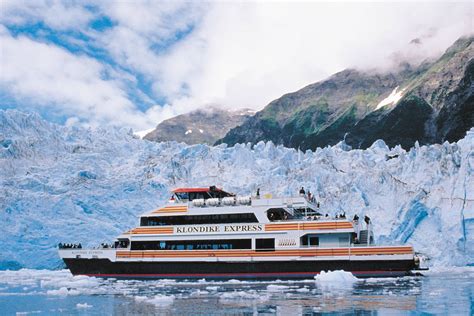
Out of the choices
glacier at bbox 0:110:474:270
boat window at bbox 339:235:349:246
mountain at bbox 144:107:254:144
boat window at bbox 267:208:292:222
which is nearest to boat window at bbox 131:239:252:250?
boat window at bbox 267:208:292:222

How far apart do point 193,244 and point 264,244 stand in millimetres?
4181

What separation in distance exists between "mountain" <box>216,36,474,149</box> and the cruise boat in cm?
5905

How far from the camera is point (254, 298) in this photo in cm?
1952

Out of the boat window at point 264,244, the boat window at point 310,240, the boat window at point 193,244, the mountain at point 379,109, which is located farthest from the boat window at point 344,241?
the mountain at point 379,109

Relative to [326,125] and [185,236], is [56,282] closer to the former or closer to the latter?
[185,236]

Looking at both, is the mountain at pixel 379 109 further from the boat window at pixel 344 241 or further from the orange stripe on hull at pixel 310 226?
the orange stripe on hull at pixel 310 226

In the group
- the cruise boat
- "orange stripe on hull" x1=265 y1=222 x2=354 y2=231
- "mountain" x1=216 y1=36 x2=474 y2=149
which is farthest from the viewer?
"mountain" x1=216 y1=36 x2=474 y2=149

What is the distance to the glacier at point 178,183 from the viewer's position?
3906 centimetres

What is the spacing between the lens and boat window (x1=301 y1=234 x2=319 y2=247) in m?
28.5

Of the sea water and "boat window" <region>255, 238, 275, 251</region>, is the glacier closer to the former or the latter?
the sea water

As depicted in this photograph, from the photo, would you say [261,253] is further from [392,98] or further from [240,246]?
[392,98]

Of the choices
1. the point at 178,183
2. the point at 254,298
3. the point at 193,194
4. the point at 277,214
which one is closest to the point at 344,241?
the point at 277,214

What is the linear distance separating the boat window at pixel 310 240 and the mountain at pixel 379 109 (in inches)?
2337

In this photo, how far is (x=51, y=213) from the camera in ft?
137
